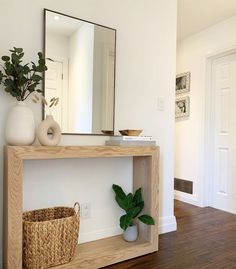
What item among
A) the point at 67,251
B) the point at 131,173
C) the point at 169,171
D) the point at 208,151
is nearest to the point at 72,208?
the point at 67,251

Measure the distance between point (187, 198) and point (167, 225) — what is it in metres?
1.22

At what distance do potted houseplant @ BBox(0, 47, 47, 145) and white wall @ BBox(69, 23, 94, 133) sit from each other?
0.36 m

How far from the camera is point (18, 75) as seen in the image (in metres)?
1.53

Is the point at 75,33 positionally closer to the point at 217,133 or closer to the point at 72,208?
the point at 72,208

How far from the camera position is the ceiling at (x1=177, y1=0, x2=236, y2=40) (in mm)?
2699

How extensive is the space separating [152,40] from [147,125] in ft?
2.59

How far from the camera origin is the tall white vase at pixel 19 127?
4.93 feet

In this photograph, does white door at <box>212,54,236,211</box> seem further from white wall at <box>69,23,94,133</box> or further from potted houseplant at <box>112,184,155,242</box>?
white wall at <box>69,23,94,133</box>

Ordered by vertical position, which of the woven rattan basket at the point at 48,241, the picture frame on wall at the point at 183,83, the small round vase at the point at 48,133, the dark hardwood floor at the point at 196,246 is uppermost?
the picture frame on wall at the point at 183,83

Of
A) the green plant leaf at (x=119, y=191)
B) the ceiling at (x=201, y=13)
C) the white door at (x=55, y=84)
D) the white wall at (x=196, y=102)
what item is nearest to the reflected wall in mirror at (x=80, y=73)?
the white door at (x=55, y=84)

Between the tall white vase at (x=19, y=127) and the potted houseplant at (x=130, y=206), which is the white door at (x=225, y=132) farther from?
the tall white vase at (x=19, y=127)

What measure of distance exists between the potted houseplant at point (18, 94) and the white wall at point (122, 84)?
121 millimetres

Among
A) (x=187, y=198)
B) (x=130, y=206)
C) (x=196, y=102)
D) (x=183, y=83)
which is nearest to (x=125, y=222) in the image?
(x=130, y=206)

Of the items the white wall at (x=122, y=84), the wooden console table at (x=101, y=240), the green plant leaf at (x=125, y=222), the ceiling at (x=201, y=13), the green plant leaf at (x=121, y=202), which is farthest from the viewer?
the ceiling at (x=201, y=13)
